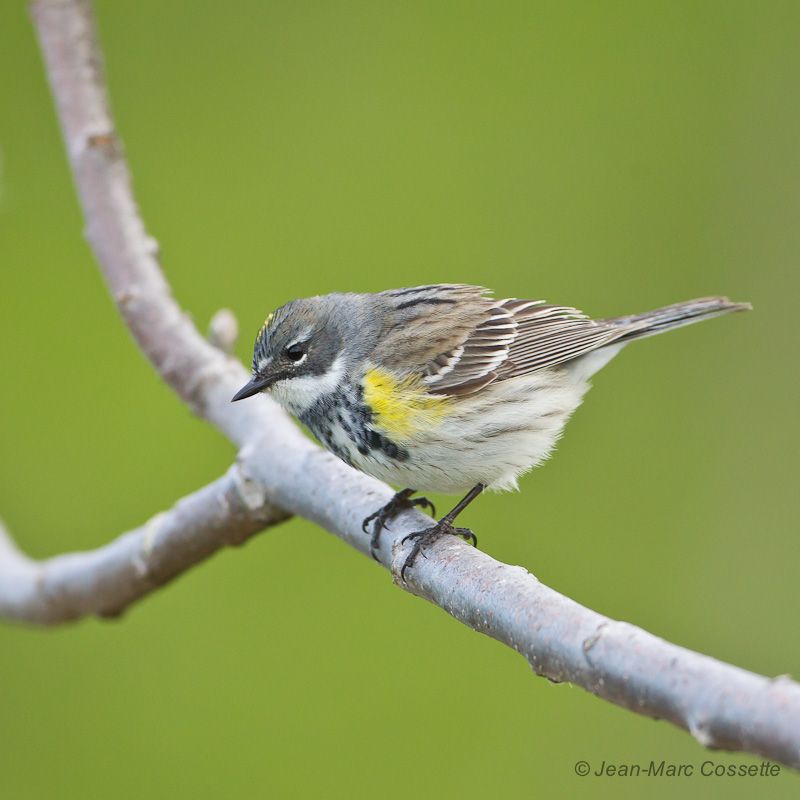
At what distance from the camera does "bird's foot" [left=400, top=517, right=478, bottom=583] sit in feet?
9.82

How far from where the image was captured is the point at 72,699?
16.5 feet

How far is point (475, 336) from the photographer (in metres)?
4.05

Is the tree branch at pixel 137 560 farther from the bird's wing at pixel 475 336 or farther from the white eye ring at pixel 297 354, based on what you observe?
the bird's wing at pixel 475 336

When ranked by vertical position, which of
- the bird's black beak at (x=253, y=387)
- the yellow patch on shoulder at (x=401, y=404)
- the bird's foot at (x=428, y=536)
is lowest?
the bird's foot at (x=428, y=536)

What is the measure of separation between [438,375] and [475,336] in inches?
12.4

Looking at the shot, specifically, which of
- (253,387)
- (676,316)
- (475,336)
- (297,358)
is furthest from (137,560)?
(676,316)

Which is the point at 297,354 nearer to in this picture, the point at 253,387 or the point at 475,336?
the point at 253,387

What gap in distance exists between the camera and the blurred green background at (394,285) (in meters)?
4.93

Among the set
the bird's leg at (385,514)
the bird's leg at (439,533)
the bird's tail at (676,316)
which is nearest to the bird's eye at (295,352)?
the bird's leg at (385,514)

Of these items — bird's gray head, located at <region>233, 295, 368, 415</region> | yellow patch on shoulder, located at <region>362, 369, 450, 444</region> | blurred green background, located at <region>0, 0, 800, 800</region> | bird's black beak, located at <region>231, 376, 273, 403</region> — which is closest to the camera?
yellow patch on shoulder, located at <region>362, 369, 450, 444</region>

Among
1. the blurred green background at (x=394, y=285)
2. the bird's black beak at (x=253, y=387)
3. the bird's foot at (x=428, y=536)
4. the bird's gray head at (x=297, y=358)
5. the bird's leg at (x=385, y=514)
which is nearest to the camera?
the bird's foot at (x=428, y=536)

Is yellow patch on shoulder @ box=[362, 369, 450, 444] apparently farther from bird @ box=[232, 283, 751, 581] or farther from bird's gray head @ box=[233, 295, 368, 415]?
bird's gray head @ box=[233, 295, 368, 415]

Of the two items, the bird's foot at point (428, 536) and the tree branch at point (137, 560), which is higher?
the bird's foot at point (428, 536)

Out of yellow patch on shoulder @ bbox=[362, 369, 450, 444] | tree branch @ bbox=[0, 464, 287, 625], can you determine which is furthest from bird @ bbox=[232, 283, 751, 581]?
tree branch @ bbox=[0, 464, 287, 625]
